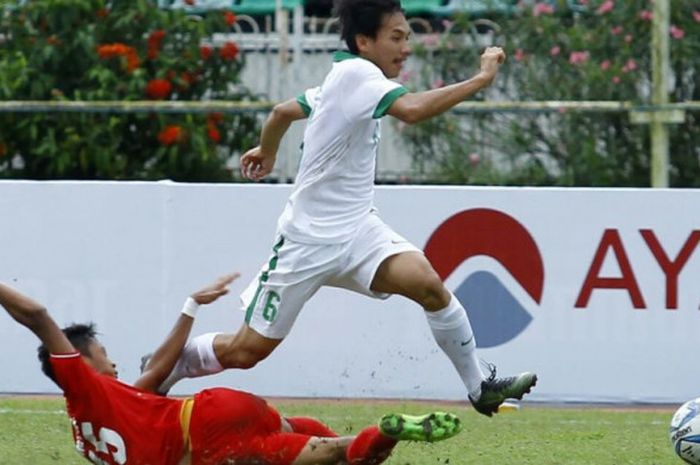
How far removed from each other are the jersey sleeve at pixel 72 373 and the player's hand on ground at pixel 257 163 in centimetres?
191

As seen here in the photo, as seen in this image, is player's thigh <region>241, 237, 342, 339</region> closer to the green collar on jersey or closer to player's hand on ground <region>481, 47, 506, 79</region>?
the green collar on jersey

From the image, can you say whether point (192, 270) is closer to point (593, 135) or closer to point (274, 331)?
point (274, 331)

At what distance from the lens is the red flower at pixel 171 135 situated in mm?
14703

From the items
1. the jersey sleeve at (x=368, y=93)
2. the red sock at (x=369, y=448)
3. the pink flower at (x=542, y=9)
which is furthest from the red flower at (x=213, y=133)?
the red sock at (x=369, y=448)

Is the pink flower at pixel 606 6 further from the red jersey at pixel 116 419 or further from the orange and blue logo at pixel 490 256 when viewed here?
the red jersey at pixel 116 419

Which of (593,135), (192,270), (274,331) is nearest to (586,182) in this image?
(593,135)

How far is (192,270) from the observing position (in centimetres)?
1089

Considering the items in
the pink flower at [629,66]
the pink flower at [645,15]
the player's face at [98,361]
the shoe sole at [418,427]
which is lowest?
the shoe sole at [418,427]

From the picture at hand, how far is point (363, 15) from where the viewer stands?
772cm

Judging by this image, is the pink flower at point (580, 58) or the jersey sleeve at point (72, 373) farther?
the pink flower at point (580, 58)

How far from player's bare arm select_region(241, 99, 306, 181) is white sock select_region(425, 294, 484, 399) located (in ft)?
3.63

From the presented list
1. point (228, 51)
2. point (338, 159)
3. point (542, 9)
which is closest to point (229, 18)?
point (228, 51)

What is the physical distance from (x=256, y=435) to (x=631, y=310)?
430 cm

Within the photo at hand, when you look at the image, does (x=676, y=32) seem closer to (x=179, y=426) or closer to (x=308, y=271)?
(x=308, y=271)
